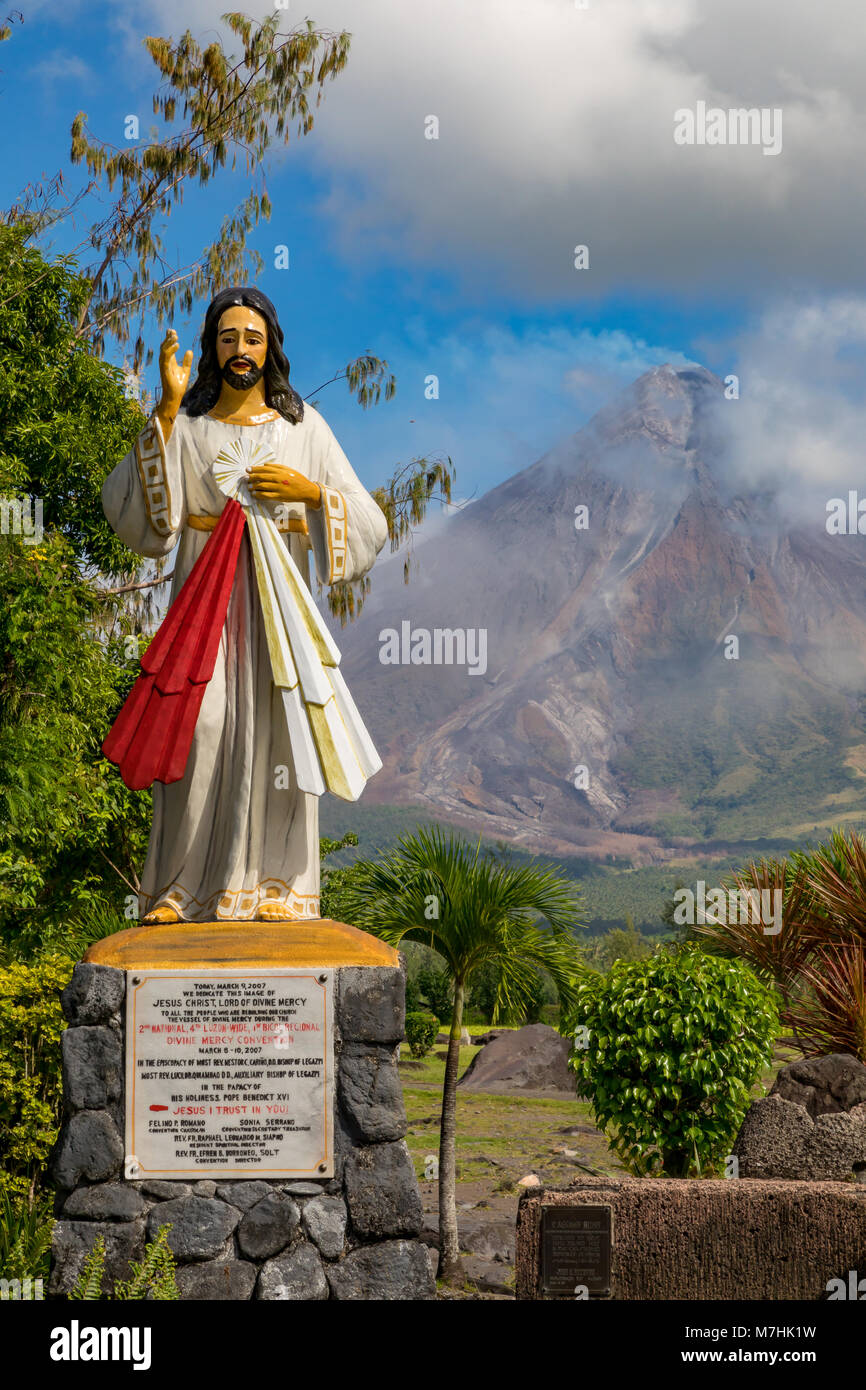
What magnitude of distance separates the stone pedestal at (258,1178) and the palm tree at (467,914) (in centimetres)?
336

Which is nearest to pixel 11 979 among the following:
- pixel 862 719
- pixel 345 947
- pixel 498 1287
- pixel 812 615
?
pixel 345 947

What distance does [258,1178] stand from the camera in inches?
199

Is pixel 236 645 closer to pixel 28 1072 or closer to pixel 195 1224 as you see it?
pixel 195 1224

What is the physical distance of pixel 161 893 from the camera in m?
5.46

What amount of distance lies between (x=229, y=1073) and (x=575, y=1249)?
174 centimetres

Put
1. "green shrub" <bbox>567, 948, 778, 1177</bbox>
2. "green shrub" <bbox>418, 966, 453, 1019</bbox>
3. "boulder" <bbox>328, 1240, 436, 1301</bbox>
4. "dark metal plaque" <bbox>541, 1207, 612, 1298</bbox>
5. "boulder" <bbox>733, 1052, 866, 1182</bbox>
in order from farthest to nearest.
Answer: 1. "green shrub" <bbox>418, 966, 453, 1019</bbox>
2. "green shrub" <bbox>567, 948, 778, 1177</bbox>
3. "boulder" <bbox>733, 1052, 866, 1182</bbox>
4. "dark metal plaque" <bbox>541, 1207, 612, 1298</bbox>
5. "boulder" <bbox>328, 1240, 436, 1301</bbox>

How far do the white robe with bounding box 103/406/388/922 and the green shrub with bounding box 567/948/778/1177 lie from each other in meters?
2.83

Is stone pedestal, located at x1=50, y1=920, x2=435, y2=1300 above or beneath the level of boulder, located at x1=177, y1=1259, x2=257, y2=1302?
above

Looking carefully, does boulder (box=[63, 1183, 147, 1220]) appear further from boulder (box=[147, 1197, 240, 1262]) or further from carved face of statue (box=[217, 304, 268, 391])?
carved face of statue (box=[217, 304, 268, 391])

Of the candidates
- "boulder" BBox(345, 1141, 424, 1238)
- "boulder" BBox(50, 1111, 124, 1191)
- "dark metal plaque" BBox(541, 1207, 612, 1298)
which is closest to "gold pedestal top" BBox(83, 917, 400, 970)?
"boulder" BBox(50, 1111, 124, 1191)

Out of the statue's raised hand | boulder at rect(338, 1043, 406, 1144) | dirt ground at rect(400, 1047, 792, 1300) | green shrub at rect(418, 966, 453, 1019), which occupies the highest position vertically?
the statue's raised hand

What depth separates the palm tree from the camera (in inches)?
338

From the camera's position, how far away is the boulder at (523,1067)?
18359mm
